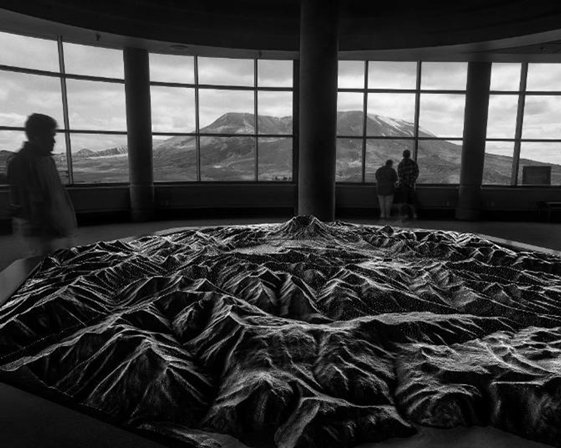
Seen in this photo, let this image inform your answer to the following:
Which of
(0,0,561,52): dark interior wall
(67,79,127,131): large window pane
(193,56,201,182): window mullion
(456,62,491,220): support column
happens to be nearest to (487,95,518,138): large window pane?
(456,62,491,220): support column

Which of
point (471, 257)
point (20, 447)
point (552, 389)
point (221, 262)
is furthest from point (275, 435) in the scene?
point (471, 257)

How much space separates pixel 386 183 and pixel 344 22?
381cm

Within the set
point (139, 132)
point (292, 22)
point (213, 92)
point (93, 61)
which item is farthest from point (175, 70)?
point (292, 22)

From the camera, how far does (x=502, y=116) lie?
12.7 metres

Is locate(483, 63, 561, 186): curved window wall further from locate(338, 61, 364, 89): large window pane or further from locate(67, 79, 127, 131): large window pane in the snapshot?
locate(67, 79, 127, 131): large window pane

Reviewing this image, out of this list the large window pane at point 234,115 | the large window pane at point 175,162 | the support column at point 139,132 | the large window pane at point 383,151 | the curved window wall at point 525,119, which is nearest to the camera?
the support column at point 139,132

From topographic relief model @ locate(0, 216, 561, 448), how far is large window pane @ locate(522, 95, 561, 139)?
10757 millimetres

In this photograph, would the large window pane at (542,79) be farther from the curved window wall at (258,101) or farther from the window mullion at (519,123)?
the window mullion at (519,123)

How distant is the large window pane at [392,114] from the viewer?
41.8 feet

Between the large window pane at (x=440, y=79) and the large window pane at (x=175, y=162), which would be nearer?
the large window pane at (x=440, y=79)

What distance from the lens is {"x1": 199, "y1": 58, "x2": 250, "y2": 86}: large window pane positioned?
477 inches

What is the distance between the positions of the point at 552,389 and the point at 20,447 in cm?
195

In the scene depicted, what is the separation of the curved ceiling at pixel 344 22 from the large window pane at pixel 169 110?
297cm

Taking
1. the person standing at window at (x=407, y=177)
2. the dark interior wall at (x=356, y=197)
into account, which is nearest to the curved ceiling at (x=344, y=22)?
the person standing at window at (x=407, y=177)
